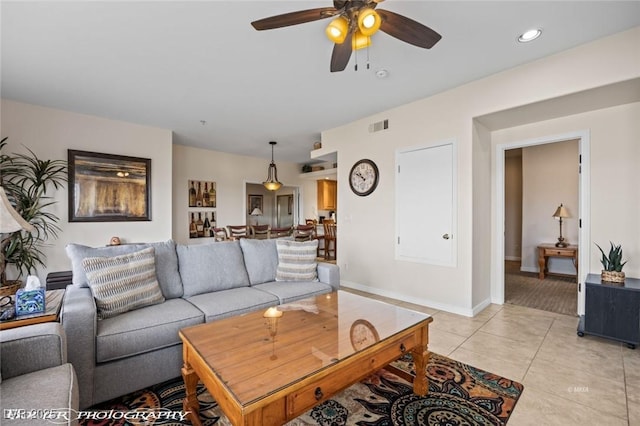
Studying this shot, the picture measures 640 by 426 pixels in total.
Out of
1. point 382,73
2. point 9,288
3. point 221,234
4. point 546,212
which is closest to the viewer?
point 382,73

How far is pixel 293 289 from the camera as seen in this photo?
2.72 m

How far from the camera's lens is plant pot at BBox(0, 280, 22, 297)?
2992 mm

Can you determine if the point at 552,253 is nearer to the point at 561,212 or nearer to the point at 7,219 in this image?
the point at 561,212

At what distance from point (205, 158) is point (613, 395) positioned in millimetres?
6848

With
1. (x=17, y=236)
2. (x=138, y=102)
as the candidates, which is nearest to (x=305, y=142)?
(x=138, y=102)

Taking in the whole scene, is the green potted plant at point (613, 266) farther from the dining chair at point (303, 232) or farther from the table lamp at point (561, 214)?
the dining chair at point (303, 232)

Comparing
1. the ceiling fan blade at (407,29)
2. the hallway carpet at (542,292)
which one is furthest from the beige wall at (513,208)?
the ceiling fan blade at (407,29)

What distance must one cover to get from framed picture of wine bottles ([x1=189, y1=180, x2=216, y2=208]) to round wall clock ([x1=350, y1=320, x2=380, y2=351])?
5431 mm

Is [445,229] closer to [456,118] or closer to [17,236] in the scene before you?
[456,118]

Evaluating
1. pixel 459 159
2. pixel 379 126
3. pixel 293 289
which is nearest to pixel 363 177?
pixel 379 126

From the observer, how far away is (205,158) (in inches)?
252

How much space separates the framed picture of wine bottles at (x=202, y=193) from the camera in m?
6.21

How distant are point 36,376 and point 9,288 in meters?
2.86

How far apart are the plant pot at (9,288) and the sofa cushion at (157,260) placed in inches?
60.3
